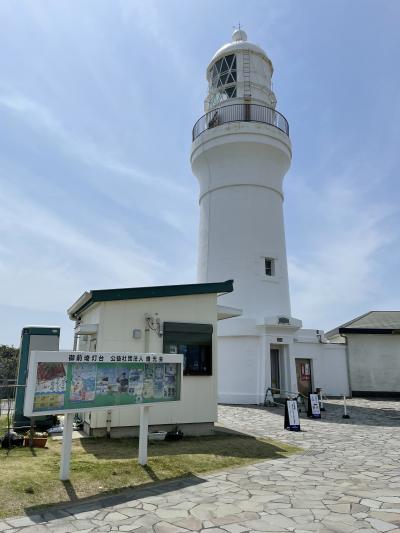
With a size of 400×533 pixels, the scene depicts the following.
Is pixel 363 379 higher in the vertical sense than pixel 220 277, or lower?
lower

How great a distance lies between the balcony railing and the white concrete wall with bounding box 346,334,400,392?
1204 centimetres

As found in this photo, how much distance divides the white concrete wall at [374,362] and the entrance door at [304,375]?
2.95 metres

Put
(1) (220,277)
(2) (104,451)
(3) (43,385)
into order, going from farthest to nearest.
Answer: (1) (220,277), (2) (104,451), (3) (43,385)

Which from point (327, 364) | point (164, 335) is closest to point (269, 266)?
point (327, 364)

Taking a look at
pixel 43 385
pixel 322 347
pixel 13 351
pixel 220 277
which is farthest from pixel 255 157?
pixel 13 351

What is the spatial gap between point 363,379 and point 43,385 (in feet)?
66.3

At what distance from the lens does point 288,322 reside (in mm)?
18125

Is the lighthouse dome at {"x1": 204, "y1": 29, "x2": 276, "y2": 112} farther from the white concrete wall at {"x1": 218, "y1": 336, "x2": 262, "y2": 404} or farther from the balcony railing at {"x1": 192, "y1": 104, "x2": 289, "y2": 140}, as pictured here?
the white concrete wall at {"x1": 218, "y1": 336, "x2": 262, "y2": 404}

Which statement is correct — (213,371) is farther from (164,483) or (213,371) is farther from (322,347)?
(322,347)

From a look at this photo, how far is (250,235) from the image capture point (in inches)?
762

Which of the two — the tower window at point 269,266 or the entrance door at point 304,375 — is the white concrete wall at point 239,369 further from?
the entrance door at point 304,375

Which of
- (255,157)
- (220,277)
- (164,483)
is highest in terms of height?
(255,157)

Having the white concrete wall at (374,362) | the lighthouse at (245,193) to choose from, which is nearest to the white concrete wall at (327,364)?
the white concrete wall at (374,362)

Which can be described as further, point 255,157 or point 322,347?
point 322,347
